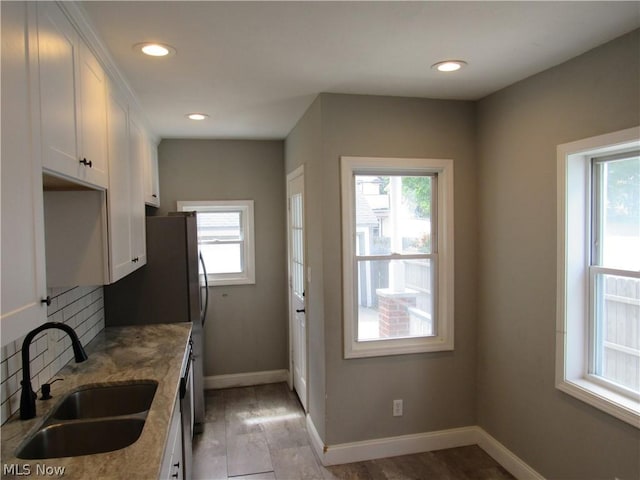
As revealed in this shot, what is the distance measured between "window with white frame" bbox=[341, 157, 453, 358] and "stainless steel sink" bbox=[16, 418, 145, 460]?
1.52 m

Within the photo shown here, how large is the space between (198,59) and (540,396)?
2727 mm

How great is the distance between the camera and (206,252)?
430 centimetres

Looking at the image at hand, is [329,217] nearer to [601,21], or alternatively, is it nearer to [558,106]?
[558,106]

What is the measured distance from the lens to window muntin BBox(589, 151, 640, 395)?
2.05 metres

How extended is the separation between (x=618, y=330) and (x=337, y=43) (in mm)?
2041

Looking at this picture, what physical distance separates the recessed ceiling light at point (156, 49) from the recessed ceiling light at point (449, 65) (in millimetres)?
1398

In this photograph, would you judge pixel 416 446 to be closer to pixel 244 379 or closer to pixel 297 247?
pixel 297 247

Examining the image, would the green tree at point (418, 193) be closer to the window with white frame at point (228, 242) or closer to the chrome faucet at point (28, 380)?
the window with white frame at point (228, 242)

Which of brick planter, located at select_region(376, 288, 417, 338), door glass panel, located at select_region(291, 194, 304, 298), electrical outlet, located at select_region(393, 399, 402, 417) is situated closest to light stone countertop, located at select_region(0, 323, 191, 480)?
door glass panel, located at select_region(291, 194, 304, 298)

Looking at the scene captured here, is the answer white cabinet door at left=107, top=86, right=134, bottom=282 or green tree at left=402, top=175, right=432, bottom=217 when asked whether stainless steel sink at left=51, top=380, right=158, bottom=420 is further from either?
green tree at left=402, top=175, right=432, bottom=217

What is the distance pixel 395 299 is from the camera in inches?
119

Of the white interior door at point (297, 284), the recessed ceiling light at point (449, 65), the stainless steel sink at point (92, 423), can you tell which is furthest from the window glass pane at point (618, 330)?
the stainless steel sink at point (92, 423)

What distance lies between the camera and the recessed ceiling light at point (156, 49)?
196cm

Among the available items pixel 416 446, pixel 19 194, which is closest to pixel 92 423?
pixel 19 194
